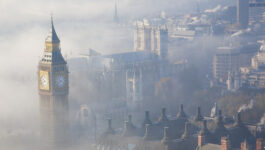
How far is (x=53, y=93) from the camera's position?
71.3 m

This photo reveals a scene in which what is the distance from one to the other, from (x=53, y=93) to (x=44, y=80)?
1.47 meters

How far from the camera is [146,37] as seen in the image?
6171 inches

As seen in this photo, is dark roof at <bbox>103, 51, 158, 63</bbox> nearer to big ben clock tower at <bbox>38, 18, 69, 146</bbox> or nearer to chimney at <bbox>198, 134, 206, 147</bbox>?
big ben clock tower at <bbox>38, 18, 69, 146</bbox>

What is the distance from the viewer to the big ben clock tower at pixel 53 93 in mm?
71312

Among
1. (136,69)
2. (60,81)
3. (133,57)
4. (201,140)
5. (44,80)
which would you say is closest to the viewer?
(201,140)

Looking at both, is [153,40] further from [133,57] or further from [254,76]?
[254,76]

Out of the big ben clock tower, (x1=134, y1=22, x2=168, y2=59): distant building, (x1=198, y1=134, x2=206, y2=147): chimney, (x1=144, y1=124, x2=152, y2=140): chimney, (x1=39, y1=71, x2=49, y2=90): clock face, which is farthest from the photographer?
(x1=134, y1=22, x2=168, y2=59): distant building

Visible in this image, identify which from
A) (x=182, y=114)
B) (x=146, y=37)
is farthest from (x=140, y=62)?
(x=182, y=114)

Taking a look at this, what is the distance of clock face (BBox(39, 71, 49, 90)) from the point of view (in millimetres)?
71438

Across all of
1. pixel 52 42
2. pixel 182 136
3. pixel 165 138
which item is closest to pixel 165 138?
pixel 165 138

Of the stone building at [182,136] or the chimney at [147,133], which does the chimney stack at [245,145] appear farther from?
the chimney at [147,133]

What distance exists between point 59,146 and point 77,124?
1983 centimetres

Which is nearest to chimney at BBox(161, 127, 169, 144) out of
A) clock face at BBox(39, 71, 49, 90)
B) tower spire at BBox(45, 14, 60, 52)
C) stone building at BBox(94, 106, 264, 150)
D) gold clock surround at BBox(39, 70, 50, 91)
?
stone building at BBox(94, 106, 264, 150)

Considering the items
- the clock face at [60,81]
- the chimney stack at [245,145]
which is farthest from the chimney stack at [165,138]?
the clock face at [60,81]
